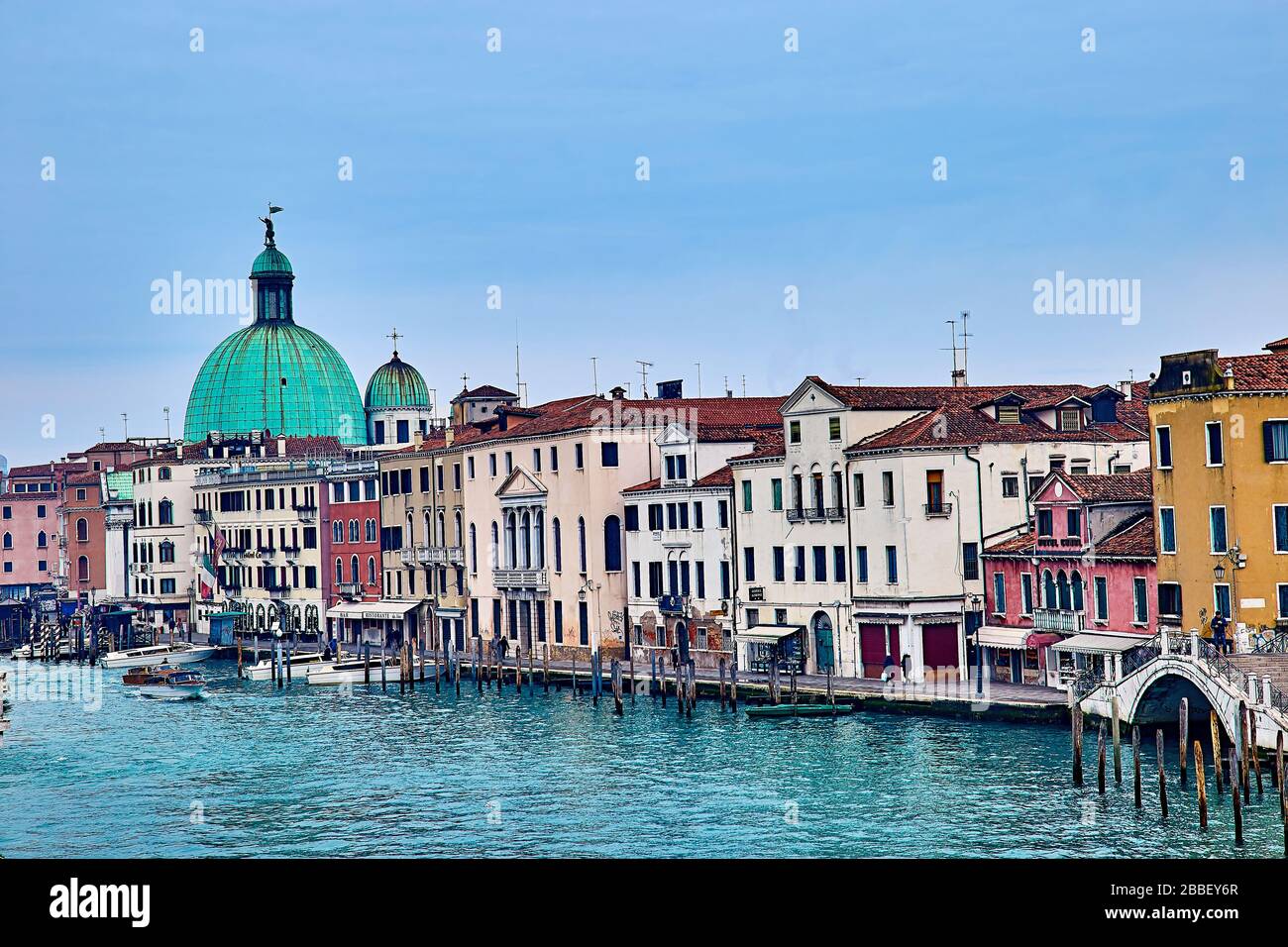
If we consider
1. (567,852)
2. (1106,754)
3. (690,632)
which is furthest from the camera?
(690,632)

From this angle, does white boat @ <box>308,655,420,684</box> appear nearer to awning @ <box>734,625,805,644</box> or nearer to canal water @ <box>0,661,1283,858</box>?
canal water @ <box>0,661,1283,858</box>

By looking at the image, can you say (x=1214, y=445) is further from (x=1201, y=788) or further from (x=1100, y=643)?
(x=1201, y=788)

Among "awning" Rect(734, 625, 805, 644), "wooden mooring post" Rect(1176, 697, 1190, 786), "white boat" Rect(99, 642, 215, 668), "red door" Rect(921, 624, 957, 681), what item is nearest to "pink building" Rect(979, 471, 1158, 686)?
"red door" Rect(921, 624, 957, 681)

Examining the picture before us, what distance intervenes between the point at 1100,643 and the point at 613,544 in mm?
22921

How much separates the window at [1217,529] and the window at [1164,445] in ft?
5.35

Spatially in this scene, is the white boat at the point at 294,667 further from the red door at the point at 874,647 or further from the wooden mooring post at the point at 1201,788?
the wooden mooring post at the point at 1201,788

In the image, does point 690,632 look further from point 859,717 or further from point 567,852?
point 567,852

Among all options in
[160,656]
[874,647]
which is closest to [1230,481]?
[874,647]

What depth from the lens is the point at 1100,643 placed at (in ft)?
131

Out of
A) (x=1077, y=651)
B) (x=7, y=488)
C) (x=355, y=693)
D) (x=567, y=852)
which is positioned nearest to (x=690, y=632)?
(x=355, y=693)

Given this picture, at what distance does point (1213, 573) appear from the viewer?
3697cm

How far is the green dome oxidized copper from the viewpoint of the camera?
112625 mm

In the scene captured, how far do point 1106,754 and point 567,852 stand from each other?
12038 mm

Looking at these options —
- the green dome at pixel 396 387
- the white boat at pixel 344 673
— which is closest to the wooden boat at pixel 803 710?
the white boat at pixel 344 673
